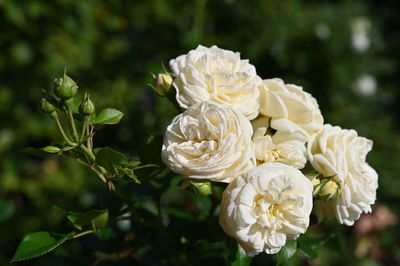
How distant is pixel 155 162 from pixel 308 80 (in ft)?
7.24

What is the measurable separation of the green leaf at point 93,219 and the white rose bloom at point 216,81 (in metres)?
0.22

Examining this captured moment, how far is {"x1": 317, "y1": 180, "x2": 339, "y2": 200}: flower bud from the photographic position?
748 millimetres

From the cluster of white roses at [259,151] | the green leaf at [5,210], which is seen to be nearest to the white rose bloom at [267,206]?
the cluster of white roses at [259,151]

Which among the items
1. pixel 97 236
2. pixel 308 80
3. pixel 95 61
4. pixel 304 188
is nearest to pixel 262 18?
pixel 308 80

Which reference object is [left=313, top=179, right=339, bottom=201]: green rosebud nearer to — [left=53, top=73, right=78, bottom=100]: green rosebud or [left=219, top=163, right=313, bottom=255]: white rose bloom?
[left=219, top=163, right=313, bottom=255]: white rose bloom

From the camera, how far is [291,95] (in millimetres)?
797

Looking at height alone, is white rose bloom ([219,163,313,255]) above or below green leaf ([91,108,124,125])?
below

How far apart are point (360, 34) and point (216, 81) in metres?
2.31

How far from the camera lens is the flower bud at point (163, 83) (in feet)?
2.67

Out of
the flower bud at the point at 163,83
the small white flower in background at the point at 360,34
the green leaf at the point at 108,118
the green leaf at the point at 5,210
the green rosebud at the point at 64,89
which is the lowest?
the green leaf at the point at 5,210

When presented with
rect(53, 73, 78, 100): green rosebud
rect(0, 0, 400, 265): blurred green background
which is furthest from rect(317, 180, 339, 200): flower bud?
rect(0, 0, 400, 265): blurred green background

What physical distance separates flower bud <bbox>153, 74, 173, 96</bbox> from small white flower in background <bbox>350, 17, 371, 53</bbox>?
7.37 feet

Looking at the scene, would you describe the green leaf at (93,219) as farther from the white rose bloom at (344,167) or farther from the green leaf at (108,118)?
the white rose bloom at (344,167)

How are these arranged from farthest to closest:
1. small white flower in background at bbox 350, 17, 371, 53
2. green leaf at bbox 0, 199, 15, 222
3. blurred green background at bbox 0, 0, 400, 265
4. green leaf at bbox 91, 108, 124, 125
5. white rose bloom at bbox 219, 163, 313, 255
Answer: small white flower in background at bbox 350, 17, 371, 53
blurred green background at bbox 0, 0, 400, 265
green leaf at bbox 0, 199, 15, 222
green leaf at bbox 91, 108, 124, 125
white rose bloom at bbox 219, 163, 313, 255
